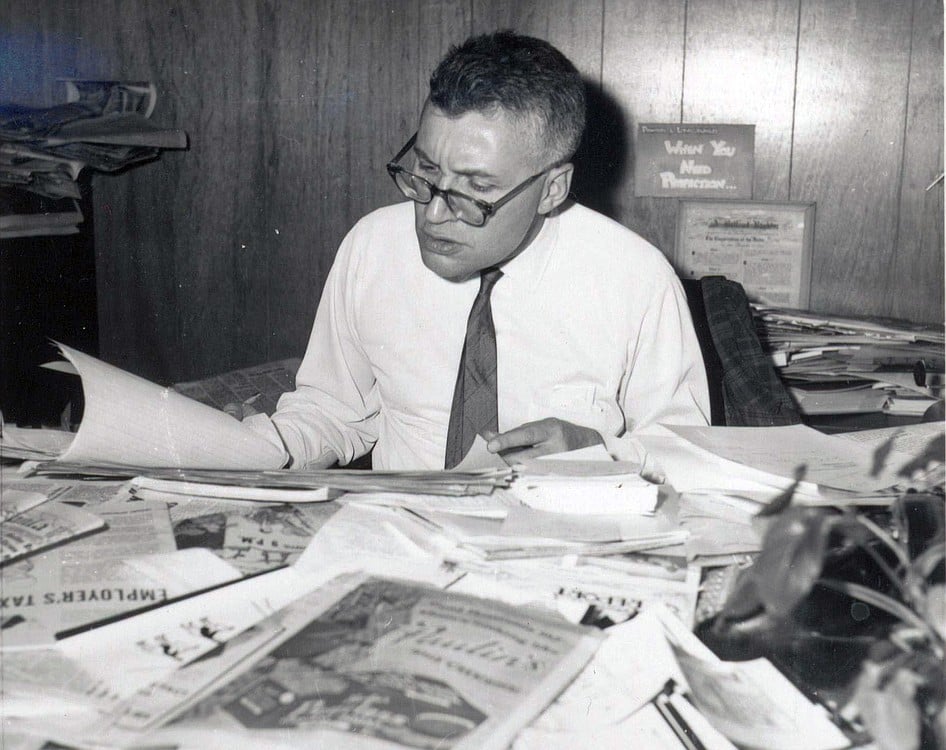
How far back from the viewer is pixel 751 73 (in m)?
1.94

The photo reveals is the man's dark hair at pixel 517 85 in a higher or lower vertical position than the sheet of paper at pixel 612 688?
higher

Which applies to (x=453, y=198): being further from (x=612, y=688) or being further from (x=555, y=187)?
(x=612, y=688)

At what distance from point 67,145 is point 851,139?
1773mm

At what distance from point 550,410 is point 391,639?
94cm

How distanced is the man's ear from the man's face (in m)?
0.02

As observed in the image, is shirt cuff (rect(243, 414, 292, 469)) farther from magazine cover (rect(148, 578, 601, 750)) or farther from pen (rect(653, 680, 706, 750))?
pen (rect(653, 680, 706, 750))

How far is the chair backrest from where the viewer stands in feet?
4.83

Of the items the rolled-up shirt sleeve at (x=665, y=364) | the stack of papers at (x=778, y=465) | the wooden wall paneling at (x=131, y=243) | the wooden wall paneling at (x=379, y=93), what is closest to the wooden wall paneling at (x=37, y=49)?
the wooden wall paneling at (x=131, y=243)

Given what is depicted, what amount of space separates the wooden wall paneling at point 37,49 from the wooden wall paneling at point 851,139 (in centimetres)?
173

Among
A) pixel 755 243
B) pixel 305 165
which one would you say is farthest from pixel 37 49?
pixel 755 243

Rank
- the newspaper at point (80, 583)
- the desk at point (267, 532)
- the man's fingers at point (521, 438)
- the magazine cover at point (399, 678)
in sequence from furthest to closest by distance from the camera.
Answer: the man's fingers at point (521, 438), the desk at point (267, 532), the newspaper at point (80, 583), the magazine cover at point (399, 678)

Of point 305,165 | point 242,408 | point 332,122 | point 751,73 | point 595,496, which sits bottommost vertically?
point 242,408

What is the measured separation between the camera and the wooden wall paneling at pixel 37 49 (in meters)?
2.11

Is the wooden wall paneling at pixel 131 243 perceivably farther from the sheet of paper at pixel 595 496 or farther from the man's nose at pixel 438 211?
the sheet of paper at pixel 595 496
